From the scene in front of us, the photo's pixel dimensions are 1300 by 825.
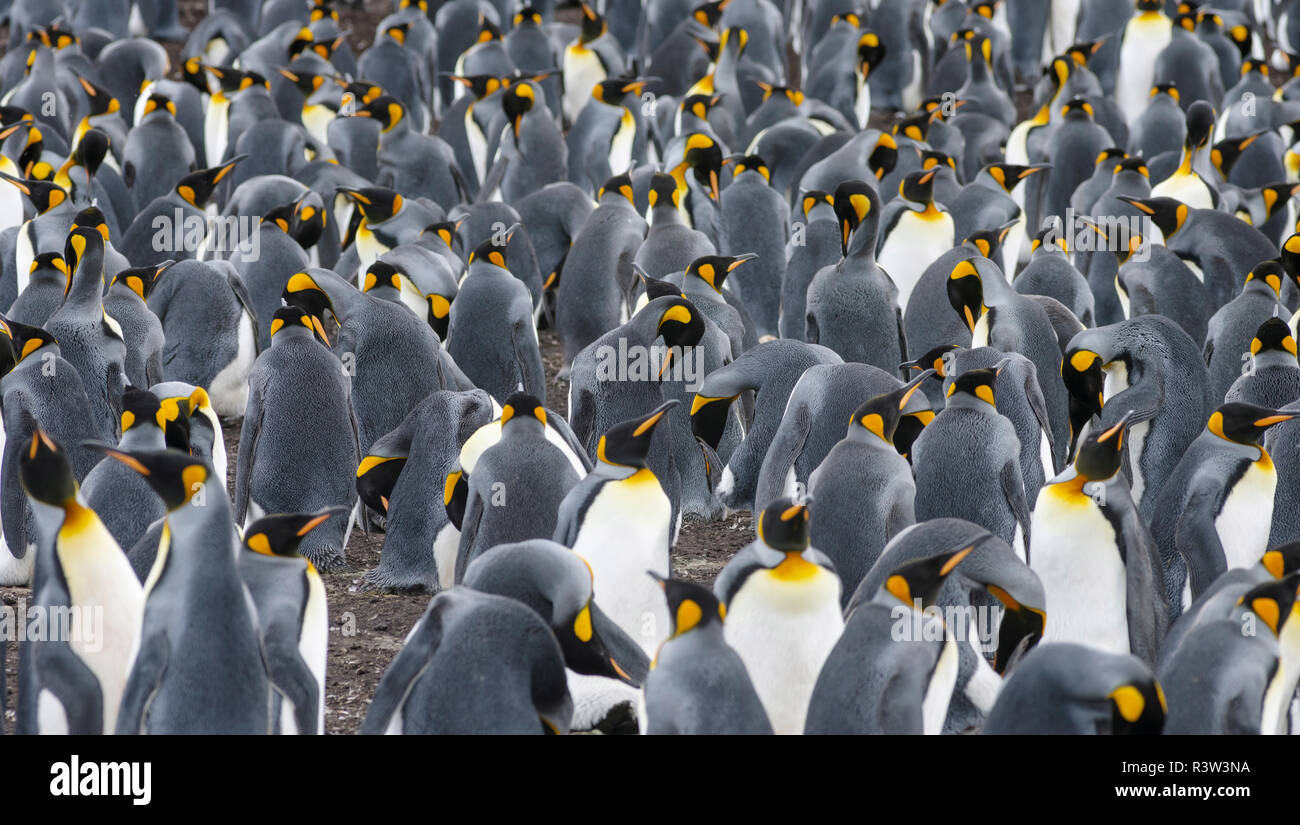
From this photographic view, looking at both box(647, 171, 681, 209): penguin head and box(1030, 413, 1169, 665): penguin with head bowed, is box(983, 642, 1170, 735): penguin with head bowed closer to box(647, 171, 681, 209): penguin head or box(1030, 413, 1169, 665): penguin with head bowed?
box(1030, 413, 1169, 665): penguin with head bowed

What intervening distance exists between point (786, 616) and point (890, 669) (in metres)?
0.45

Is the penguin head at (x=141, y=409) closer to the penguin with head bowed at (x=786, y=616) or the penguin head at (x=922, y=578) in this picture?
the penguin with head bowed at (x=786, y=616)

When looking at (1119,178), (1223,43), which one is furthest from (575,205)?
(1223,43)

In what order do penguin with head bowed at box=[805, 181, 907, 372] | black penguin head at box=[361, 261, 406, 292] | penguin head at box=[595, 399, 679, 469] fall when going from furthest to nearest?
penguin with head bowed at box=[805, 181, 907, 372], black penguin head at box=[361, 261, 406, 292], penguin head at box=[595, 399, 679, 469]

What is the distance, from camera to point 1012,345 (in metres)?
5.17

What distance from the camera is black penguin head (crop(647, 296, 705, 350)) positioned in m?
4.83

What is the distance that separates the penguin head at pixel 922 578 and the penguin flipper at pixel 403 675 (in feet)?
2.98

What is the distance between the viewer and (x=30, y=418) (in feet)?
14.4

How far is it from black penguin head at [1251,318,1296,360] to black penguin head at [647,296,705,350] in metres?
1.69

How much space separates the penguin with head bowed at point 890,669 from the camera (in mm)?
2918

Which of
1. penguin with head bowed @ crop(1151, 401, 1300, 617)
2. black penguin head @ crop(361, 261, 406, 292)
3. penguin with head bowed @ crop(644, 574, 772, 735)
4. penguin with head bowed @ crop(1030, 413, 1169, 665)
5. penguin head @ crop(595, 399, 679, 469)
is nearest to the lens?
penguin with head bowed @ crop(644, 574, 772, 735)

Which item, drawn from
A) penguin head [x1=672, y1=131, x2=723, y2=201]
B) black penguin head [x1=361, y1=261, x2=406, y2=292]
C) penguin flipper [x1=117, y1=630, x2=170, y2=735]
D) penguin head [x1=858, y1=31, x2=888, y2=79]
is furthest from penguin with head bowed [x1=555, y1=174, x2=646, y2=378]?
penguin head [x1=858, y1=31, x2=888, y2=79]

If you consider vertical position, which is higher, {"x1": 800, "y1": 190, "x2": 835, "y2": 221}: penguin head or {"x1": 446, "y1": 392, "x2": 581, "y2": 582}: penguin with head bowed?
{"x1": 800, "y1": 190, "x2": 835, "y2": 221}: penguin head
